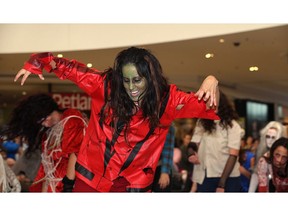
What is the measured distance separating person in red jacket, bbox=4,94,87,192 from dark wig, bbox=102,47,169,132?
99cm

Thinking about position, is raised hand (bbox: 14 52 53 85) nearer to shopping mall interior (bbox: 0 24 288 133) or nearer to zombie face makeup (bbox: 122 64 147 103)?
zombie face makeup (bbox: 122 64 147 103)

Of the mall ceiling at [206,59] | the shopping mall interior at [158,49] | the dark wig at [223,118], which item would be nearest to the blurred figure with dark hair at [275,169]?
the dark wig at [223,118]

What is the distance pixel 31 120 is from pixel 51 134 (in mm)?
248

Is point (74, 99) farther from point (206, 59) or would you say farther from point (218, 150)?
point (218, 150)

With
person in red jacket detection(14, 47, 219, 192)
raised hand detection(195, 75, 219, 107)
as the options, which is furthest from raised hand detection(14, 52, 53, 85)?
raised hand detection(195, 75, 219, 107)

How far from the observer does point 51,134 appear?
4129mm

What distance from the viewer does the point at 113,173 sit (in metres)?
3.15

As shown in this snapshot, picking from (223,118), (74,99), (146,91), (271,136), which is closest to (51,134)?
(146,91)

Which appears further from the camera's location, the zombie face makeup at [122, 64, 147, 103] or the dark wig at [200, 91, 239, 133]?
the dark wig at [200, 91, 239, 133]

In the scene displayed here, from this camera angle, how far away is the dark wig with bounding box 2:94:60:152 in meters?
4.28

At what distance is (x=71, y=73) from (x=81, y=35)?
429cm
